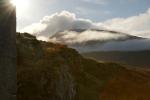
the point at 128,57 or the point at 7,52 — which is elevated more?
the point at 7,52

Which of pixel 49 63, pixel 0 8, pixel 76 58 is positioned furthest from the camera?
pixel 76 58

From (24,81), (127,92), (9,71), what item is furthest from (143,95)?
(9,71)

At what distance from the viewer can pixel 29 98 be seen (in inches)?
786

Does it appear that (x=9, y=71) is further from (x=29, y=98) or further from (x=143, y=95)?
(x=143, y=95)

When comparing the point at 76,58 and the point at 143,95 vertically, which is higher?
the point at 76,58

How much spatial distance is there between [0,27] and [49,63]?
14.6 meters

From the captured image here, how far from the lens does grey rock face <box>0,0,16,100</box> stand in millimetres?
9500

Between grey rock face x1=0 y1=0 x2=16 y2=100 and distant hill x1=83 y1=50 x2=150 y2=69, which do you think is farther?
distant hill x1=83 y1=50 x2=150 y2=69

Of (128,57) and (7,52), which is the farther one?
(128,57)

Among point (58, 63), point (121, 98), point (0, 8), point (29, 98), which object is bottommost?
point (121, 98)

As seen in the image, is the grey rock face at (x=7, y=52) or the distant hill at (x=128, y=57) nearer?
the grey rock face at (x=7, y=52)

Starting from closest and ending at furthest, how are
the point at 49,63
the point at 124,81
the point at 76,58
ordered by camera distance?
the point at 49,63
the point at 76,58
the point at 124,81

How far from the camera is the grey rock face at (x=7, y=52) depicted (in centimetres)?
950

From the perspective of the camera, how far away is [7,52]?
A: 9602 millimetres
